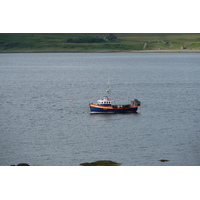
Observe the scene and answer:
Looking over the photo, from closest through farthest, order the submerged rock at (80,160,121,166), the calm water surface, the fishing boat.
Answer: the submerged rock at (80,160,121,166), the calm water surface, the fishing boat

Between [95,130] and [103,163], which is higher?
[95,130]

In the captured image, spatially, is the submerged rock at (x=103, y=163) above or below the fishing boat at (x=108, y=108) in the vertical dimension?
below

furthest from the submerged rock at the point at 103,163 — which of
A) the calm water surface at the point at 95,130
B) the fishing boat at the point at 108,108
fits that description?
the fishing boat at the point at 108,108

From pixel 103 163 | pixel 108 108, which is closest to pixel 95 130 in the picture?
pixel 108 108

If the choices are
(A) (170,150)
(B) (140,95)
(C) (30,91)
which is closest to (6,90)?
(C) (30,91)

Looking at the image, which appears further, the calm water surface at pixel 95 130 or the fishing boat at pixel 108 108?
the fishing boat at pixel 108 108

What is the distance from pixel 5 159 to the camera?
50.7m

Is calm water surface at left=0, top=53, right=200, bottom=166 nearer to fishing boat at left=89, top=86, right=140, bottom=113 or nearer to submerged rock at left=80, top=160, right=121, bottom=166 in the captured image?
submerged rock at left=80, top=160, right=121, bottom=166

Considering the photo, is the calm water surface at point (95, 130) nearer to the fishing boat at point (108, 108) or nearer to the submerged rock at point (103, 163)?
the submerged rock at point (103, 163)

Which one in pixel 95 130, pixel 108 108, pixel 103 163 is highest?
pixel 108 108

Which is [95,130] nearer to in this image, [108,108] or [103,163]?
[108,108]

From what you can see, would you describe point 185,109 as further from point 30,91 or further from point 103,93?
point 30,91

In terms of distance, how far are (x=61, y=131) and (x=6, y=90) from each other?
196 ft

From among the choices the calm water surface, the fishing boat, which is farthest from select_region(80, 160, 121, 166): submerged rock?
the fishing boat
